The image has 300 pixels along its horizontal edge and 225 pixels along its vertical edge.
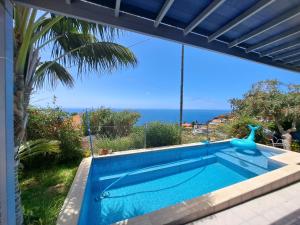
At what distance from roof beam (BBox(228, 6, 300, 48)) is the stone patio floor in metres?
2.95

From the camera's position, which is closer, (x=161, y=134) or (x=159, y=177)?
(x=159, y=177)

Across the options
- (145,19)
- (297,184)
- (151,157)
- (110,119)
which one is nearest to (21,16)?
(145,19)

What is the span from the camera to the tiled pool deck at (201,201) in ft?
9.77

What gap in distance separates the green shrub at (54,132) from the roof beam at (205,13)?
512 centimetres

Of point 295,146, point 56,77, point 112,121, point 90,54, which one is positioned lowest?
point 295,146

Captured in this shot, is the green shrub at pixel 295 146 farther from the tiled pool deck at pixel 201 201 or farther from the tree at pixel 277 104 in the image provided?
the tiled pool deck at pixel 201 201

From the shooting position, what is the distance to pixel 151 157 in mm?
7004

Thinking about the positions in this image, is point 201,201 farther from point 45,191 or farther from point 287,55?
point 45,191

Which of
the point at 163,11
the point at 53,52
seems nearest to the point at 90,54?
the point at 53,52

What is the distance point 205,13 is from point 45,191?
4.62 m

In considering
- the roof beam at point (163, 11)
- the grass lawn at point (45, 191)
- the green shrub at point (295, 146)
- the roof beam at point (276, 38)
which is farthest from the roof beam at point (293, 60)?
the green shrub at point (295, 146)

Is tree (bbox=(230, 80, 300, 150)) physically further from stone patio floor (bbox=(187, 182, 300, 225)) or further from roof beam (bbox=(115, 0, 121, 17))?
roof beam (bbox=(115, 0, 121, 17))

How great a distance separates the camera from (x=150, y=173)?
19.8 feet

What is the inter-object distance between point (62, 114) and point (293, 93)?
32.4 ft
